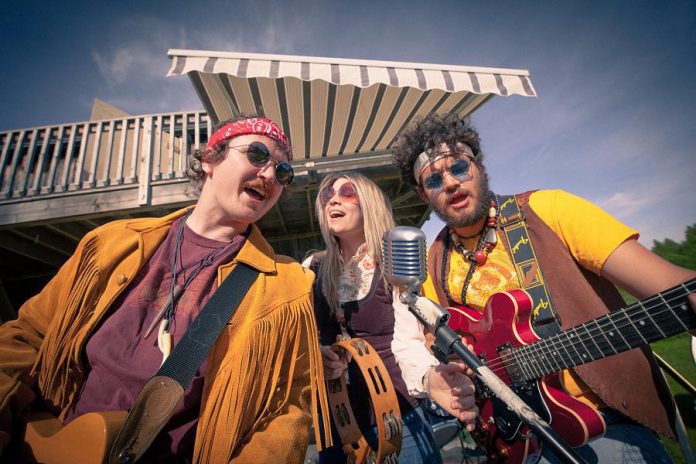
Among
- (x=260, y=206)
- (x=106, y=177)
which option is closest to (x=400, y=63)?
(x=260, y=206)

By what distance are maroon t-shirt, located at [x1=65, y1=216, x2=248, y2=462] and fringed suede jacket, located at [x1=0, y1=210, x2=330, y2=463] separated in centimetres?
6

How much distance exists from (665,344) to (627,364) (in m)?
6.44

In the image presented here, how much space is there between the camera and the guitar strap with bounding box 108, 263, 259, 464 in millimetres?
866

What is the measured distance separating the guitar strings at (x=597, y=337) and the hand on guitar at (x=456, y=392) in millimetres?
363

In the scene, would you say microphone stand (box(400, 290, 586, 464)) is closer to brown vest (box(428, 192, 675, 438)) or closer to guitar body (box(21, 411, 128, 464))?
brown vest (box(428, 192, 675, 438))

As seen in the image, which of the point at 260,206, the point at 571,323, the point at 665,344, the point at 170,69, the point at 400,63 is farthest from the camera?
the point at 665,344

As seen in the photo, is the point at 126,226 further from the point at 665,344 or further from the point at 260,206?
the point at 665,344

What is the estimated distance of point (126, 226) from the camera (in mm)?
1400

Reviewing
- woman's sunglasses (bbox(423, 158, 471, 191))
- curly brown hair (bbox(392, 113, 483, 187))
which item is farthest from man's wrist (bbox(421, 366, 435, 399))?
curly brown hair (bbox(392, 113, 483, 187))

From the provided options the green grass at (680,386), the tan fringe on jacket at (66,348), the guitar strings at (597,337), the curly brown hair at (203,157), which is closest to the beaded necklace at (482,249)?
the guitar strings at (597,337)

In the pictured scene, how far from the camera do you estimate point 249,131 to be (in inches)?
66.1

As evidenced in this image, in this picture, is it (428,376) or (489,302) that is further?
(489,302)

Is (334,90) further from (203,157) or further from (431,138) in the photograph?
(203,157)

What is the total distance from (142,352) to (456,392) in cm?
150
